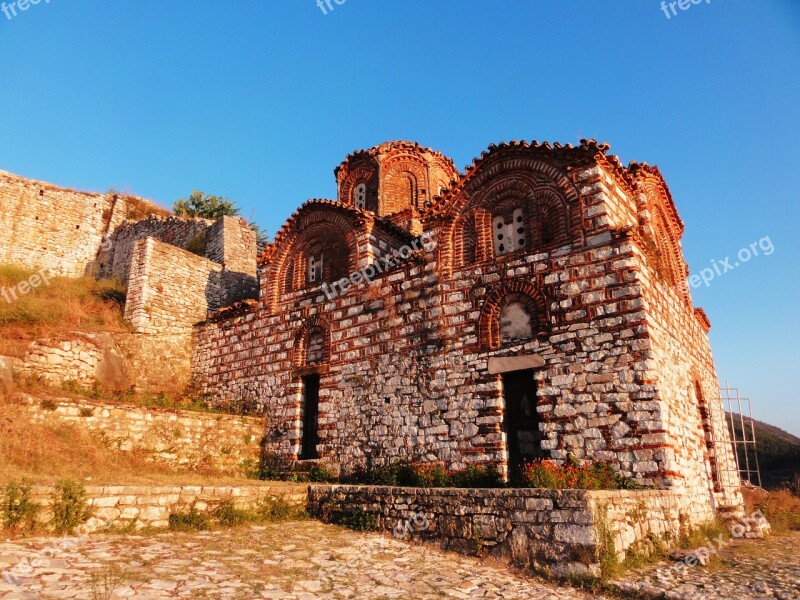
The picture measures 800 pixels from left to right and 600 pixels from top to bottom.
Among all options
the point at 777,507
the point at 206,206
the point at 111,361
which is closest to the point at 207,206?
the point at 206,206

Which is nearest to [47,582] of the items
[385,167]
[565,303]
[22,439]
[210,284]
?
[22,439]

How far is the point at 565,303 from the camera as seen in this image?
9.45m

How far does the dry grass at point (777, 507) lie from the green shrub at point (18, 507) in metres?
13.4

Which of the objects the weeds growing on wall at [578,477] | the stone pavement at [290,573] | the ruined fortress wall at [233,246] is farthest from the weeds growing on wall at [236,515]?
the ruined fortress wall at [233,246]

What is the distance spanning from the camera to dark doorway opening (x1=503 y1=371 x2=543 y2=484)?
9398 millimetres

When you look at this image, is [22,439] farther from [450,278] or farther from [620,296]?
[620,296]

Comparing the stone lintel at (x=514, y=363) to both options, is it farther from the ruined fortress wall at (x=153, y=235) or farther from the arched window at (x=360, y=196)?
the ruined fortress wall at (x=153, y=235)

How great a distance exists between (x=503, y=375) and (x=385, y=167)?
388 inches

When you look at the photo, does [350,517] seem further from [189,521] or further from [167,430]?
[167,430]

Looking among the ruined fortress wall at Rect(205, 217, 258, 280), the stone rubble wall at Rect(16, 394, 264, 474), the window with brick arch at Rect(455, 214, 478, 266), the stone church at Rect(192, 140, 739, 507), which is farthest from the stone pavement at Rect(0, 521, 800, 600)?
the ruined fortress wall at Rect(205, 217, 258, 280)

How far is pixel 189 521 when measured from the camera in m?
7.73

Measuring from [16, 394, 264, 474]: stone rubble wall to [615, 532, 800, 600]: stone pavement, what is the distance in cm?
902

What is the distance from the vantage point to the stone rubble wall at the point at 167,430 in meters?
10.2

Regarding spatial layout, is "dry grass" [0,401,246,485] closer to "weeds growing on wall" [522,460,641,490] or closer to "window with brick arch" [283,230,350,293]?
"weeds growing on wall" [522,460,641,490]
